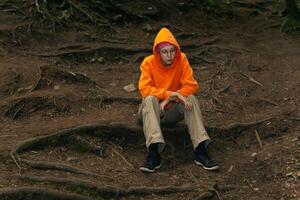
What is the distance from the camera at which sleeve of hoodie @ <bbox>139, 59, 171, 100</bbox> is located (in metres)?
7.25

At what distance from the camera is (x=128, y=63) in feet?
37.0

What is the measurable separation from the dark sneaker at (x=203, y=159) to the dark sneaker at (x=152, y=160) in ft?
1.56

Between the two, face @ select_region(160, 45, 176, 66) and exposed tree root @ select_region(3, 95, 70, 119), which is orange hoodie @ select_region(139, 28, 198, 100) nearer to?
face @ select_region(160, 45, 176, 66)

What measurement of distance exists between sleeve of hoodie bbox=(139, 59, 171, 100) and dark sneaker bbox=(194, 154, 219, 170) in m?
0.81

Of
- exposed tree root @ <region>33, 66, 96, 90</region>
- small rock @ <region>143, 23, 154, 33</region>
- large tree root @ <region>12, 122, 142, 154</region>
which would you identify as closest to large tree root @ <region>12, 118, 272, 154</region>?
large tree root @ <region>12, 122, 142, 154</region>

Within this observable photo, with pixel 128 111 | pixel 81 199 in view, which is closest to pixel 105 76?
pixel 128 111

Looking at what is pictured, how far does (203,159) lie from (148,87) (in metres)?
1.04

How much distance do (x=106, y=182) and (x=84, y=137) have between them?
1.04 meters

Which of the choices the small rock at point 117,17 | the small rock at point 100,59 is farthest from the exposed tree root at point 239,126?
the small rock at point 117,17

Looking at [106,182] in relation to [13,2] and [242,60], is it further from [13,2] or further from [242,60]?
[13,2]

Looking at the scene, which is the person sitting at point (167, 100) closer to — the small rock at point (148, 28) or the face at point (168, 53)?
the face at point (168, 53)

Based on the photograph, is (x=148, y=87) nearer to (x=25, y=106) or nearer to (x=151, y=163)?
(x=151, y=163)

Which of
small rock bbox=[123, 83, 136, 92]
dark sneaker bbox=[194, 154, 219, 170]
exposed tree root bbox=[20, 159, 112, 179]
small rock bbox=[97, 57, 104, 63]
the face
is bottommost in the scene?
small rock bbox=[97, 57, 104, 63]

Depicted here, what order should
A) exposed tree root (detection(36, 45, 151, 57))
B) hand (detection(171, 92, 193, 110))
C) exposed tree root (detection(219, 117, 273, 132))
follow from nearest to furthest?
hand (detection(171, 92, 193, 110))
exposed tree root (detection(219, 117, 273, 132))
exposed tree root (detection(36, 45, 151, 57))
